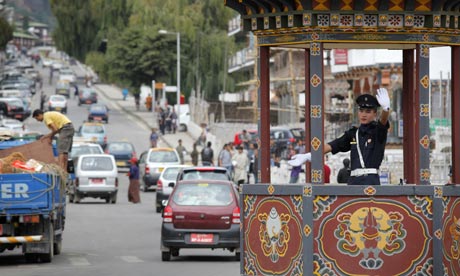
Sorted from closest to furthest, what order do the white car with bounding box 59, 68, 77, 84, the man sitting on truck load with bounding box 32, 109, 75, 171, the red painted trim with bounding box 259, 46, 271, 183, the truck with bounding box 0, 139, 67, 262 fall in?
1. the red painted trim with bounding box 259, 46, 271, 183
2. the truck with bounding box 0, 139, 67, 262
3. the man sitting on truck load with bounding box 32, 109, 75, 171
4. the white car with bounding box 59, 68, 77, 84

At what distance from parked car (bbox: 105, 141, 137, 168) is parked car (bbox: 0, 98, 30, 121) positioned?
2824cm

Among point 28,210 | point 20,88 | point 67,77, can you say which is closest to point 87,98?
point 20,88

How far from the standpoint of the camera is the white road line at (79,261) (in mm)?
22438

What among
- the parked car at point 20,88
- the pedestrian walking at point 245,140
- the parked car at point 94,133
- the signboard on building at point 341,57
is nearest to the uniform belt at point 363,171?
the pedestrian walking at point 245,140

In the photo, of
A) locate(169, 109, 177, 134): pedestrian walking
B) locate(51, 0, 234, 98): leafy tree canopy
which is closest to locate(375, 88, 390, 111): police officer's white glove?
locate(169, 109, 177, 134): pedestrian walking

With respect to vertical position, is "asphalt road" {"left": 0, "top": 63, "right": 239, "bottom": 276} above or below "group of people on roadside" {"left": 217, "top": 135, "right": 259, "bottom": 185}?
below

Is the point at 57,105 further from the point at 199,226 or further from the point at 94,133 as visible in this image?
the point at 199,226

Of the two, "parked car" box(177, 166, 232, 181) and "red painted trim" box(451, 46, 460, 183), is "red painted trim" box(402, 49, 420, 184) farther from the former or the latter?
"parked car" box(177, 166, 232, 181)

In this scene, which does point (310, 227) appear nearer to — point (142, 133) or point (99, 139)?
point (99, 139)

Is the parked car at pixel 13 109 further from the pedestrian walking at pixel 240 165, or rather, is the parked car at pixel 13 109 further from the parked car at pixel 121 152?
the pedestrian walking at pixel 240 165

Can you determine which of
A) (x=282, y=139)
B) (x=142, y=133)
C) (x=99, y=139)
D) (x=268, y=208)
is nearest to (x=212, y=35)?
(x=142, y=133)

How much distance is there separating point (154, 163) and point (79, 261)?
1006 inches

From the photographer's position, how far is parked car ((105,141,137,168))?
5888 centimetres

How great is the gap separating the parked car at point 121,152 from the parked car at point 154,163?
793cm
